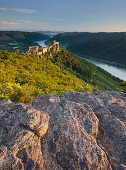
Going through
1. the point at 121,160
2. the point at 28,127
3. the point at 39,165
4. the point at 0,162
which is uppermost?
the point at 28,127

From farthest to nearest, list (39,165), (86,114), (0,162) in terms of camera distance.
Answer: (86,114), (39,165), (0,162)

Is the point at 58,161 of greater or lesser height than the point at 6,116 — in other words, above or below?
below

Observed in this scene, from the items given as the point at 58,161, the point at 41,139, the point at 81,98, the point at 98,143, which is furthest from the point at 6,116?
the point at 81,98

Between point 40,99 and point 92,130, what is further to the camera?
point 40,99

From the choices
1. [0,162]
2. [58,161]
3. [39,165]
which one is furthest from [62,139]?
[0,162]

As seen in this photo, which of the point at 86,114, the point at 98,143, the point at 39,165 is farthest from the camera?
the point at 86,114

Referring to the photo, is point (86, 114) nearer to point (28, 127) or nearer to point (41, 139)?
point (41, 139)
